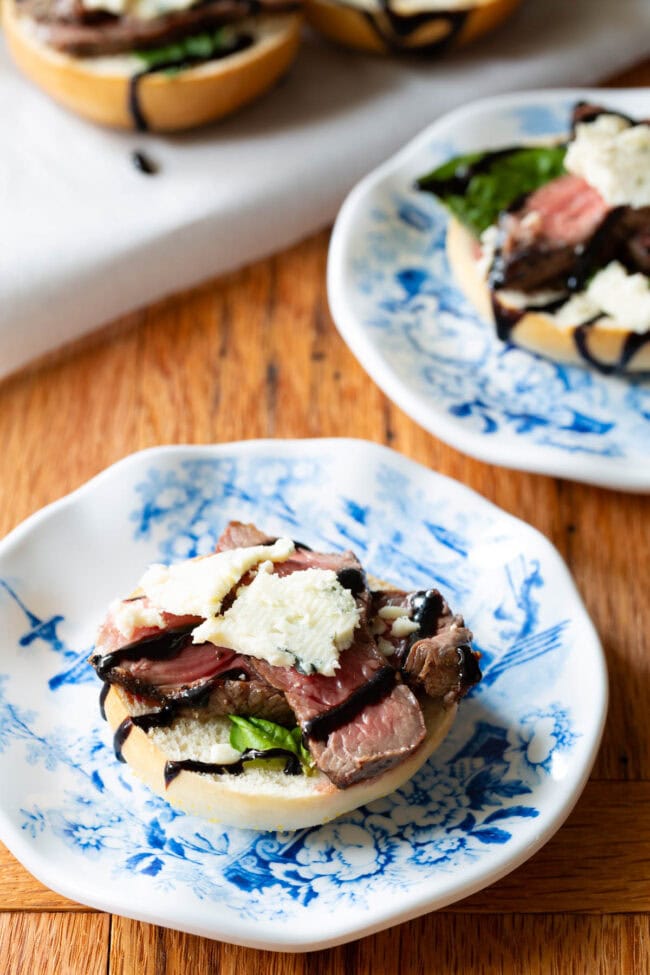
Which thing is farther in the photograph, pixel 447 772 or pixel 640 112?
pixel 640 112

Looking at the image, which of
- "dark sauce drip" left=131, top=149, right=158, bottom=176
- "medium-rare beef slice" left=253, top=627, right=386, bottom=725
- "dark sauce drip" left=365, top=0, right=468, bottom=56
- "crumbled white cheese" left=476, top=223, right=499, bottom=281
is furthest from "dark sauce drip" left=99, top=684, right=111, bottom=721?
"dark sauce drip" left=365, top=0, right=468, bottom=56

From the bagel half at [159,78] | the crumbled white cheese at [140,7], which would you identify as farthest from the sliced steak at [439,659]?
the crumbled white cheese at [140,7]

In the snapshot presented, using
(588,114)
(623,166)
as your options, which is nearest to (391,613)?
(623,166)

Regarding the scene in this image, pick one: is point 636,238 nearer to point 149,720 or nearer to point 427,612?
point 427,612

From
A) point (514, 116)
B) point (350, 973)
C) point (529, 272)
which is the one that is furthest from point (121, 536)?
point (514, 116)

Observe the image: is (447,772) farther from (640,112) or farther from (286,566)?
(640,112)
